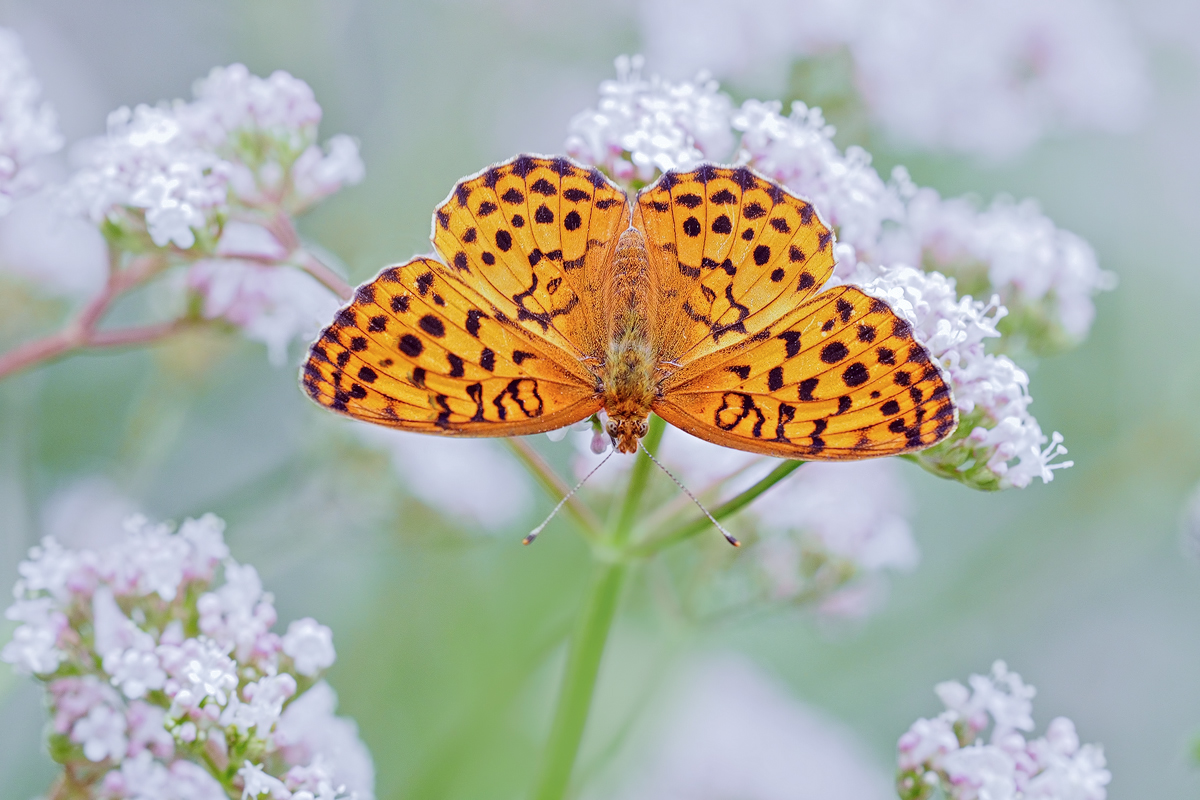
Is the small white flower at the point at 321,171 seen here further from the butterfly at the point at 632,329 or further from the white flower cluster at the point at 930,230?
the white flower cluster at the point at 930,230

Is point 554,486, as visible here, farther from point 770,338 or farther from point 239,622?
point 239,622

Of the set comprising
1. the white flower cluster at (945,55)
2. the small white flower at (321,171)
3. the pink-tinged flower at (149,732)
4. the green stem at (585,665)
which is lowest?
the pink-tinged flower at (149,732)

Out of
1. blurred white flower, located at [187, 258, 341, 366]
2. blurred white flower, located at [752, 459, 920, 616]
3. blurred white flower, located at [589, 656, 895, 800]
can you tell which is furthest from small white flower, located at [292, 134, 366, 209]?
blurred white flower, located at [589, 656, 895, 800]

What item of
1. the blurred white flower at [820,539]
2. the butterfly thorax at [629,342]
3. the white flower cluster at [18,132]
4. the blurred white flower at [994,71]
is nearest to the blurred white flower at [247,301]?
the white flower cluster at [18,132]

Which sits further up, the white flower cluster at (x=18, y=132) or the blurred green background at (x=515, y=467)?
the blurred green background at (x=515, y=467)

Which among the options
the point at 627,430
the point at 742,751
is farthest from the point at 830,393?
the point at 742,751

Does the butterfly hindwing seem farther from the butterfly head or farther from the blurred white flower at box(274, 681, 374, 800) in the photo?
the blurred white flower at box(274, 681, 374, 800)
